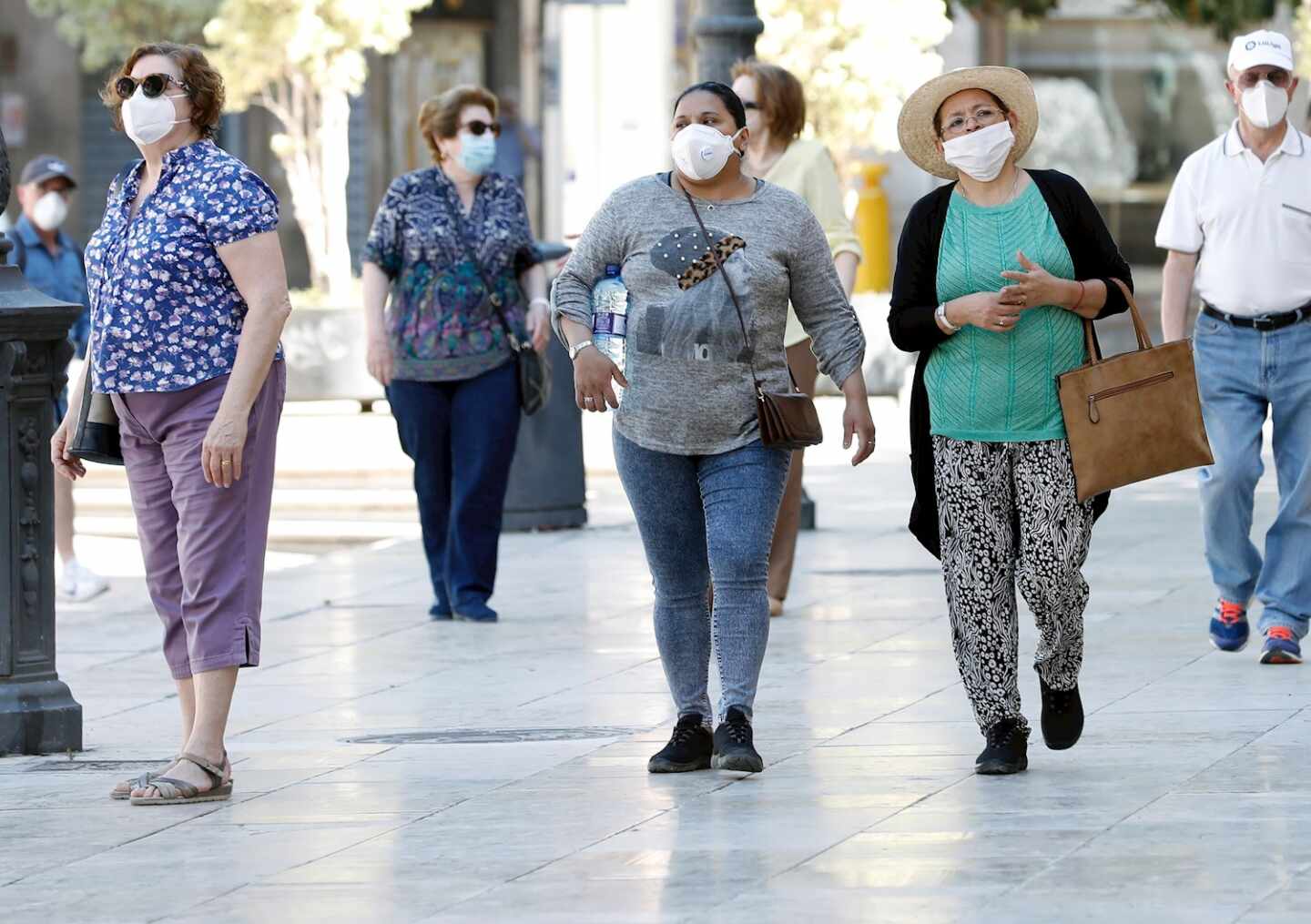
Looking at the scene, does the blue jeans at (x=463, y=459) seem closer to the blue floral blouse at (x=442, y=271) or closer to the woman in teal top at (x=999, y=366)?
the blue floral blouse at (x=442, y=271)

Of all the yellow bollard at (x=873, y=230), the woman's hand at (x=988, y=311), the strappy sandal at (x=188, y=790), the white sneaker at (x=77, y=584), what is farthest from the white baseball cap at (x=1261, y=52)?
the yellow bollard at (x=873, y=230)

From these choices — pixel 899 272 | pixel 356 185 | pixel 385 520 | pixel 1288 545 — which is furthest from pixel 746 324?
pixel 356 185

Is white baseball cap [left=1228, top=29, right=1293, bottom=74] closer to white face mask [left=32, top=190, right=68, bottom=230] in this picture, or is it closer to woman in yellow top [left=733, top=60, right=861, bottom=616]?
woman in yellow top [left=733, top=60, right=861, bottom=616]

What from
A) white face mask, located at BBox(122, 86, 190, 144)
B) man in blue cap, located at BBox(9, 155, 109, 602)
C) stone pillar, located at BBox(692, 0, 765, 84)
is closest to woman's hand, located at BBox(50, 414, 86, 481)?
white face mask, located at BBox(122, 86, 190, 144)

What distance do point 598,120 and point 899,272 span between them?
1950 centimetres

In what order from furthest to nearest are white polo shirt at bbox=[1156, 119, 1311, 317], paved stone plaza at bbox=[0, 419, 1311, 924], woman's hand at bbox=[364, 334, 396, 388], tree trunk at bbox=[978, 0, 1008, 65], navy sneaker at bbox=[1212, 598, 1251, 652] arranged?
tree trunk at bbox=[978, 0, 1008, 65]
woman's hand at bbox=[364, 334, 396, 388]
navy sneaker at bbox=[1212, 598, 1251, 652]
white polo shirt at bbox=[1156, 119, 1311, 317]
paved stone plaza at bbox=[0, 419, 1311, 924]

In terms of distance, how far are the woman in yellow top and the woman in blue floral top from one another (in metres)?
1.00

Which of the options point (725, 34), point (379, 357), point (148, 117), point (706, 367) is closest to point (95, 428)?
point (148, 117)

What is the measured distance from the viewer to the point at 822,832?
5.83 metres

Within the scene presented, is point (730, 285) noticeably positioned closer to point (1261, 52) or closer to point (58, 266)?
point (1261, 52)

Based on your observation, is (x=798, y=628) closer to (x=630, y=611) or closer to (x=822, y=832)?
(x=630, y=611)

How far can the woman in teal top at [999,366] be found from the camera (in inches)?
254

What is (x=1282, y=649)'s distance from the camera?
328 inches

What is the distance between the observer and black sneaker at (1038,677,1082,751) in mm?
6648
